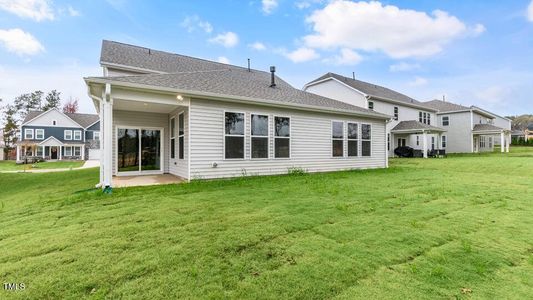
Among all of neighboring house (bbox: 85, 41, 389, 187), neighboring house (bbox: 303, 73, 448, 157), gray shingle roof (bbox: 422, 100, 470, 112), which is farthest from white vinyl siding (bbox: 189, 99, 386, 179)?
gray shingle roof (bbox: 422, 100, 470, 112)

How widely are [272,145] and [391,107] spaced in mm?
16949

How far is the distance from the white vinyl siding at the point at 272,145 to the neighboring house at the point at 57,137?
Answer: 94.3ft

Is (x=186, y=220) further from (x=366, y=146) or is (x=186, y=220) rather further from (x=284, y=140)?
(x=366, y=146)

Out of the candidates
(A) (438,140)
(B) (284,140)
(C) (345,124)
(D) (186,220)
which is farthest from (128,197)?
(A) (438,140)

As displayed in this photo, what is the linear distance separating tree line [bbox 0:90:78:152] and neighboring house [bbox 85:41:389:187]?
37580mm

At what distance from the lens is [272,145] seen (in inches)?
374

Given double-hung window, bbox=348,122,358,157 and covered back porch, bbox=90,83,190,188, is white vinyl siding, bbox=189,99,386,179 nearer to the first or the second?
double-hung window, bbox=348,122,358,157

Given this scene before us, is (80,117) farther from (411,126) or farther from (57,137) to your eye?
(411,126)

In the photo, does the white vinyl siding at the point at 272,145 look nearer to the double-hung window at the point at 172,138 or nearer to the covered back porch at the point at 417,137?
the double-hung window at the point at 172,138

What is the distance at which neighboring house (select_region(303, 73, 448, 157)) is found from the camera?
20820mm

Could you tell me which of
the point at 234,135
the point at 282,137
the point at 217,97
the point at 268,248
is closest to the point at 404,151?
the point at 282,137

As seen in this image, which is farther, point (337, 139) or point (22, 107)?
point (22, 107)

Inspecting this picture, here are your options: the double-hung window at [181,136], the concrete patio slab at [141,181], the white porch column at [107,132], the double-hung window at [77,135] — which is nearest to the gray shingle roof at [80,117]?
the double-hung window at [77,135]

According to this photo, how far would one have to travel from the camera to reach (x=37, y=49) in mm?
19000
